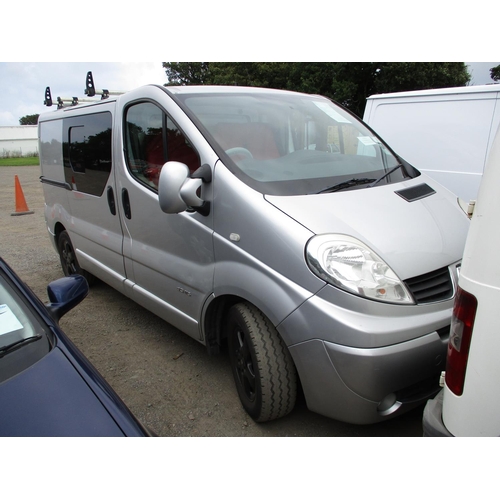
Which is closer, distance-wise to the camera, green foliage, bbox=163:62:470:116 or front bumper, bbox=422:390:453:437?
front bumper, bbox=422:390:453:437

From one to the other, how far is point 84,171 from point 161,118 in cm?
144

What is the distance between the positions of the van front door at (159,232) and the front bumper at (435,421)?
132 centimetres

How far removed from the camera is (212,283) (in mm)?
2486

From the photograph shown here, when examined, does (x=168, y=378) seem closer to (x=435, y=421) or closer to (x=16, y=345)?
(x=16, y=345)

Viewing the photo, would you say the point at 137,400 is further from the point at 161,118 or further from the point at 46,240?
the point at 46,240

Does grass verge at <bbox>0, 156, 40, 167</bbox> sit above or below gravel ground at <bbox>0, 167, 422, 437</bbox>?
below

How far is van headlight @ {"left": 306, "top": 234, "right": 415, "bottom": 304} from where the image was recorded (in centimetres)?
194

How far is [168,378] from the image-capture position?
3.01m

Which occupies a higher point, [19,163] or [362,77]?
[362,77]

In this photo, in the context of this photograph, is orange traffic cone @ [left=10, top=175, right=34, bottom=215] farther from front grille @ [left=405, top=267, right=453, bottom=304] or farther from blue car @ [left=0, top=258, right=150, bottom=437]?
front grille @ [left=405, top=267, right=453, bottom=304]

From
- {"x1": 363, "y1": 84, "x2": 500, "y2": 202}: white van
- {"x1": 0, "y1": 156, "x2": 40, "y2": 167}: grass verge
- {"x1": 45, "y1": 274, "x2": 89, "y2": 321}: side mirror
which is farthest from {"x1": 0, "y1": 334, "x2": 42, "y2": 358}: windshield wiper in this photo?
{"x1": 0, "y1": 156, "x2": 40, "y2": 167}: grass verge

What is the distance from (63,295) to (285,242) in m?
1.09

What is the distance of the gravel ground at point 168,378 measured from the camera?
245 cm

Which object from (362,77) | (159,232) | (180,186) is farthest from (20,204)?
(362,77)
